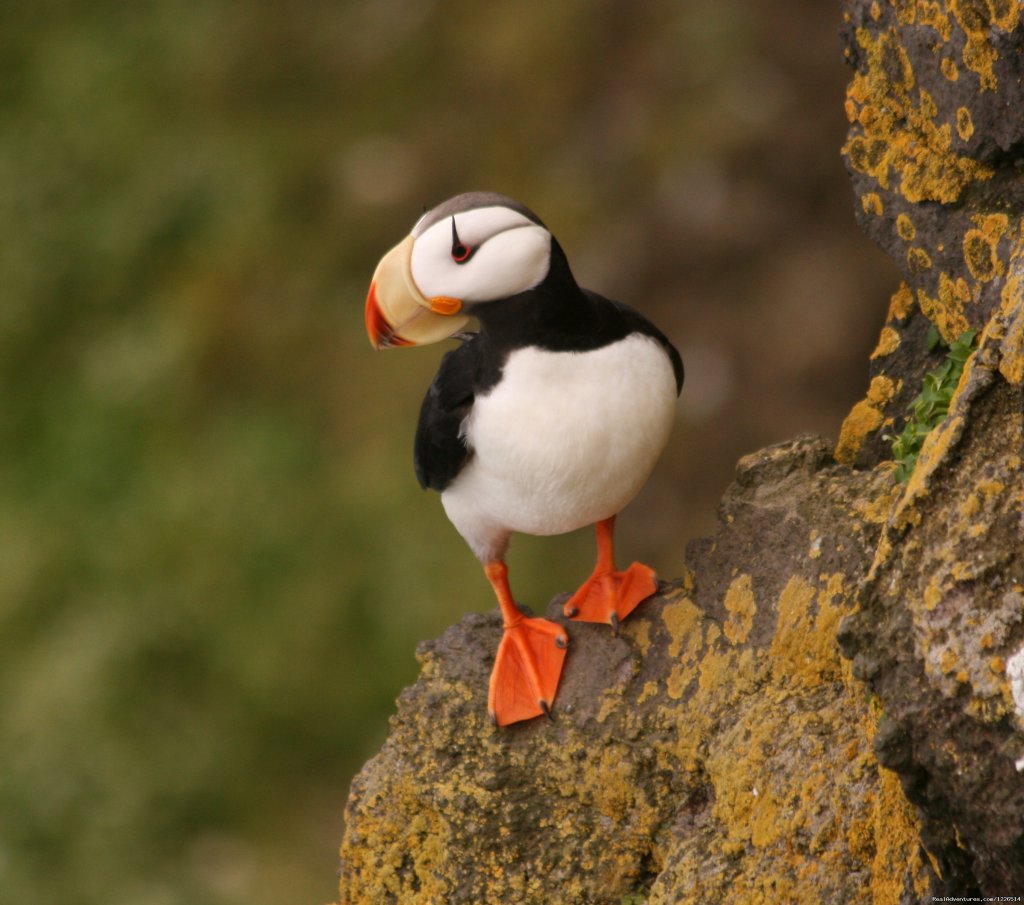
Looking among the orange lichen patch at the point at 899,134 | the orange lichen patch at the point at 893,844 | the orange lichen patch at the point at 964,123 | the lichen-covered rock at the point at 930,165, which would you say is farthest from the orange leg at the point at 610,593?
the orange lichen patch at the point at 964,123

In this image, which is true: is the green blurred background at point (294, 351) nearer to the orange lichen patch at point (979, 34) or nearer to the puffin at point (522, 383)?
the puffin at point (522, 383)

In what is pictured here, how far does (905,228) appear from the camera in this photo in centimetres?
304

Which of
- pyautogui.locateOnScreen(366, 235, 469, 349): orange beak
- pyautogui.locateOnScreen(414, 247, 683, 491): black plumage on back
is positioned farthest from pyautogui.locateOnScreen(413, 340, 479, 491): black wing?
pyautogui.locateOnScreen(366, 235, 469, 349): orange beak

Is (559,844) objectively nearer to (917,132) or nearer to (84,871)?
(917,132)

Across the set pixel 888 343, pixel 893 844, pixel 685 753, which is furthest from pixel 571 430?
pixel 893 844

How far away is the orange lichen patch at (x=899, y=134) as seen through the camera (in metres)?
2.90

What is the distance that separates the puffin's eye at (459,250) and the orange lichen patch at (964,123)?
3.32ft

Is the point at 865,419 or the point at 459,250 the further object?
the point at 865,419

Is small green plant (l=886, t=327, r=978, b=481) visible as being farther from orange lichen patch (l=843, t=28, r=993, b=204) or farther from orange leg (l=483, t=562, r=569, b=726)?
orange leg (l=483, t=562, r=569, b=726)

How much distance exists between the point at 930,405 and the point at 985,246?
34cm

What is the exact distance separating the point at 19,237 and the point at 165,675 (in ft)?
9.42

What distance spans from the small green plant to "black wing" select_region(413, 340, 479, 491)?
3.00ft

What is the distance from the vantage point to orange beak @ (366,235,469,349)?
2.86m

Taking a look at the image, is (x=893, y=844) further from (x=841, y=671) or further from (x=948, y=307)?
(x=948, y=307)
